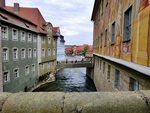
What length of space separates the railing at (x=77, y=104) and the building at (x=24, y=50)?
50.2 ft

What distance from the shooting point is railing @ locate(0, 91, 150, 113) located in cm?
168

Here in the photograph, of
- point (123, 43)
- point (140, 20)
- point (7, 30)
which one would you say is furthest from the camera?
point (7, 30)

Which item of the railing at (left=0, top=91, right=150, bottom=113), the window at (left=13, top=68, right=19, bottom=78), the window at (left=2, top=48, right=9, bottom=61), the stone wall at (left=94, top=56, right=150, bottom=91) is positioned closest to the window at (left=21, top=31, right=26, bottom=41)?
the window at (left=13, top=68, right=19, bottom=78)

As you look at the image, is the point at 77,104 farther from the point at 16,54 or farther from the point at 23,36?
the point at 23,36

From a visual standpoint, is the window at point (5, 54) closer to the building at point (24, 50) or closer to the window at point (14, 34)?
the building at point (24, 50)

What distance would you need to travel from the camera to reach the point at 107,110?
1664mm

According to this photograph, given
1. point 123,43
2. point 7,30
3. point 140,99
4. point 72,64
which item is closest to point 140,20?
point 123,43

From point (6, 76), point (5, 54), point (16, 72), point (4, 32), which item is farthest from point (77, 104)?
point (16, 72)

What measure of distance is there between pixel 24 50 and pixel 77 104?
69.1 ft

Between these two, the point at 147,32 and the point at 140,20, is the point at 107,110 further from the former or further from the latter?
the point at 140,20

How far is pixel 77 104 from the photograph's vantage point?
171 cm

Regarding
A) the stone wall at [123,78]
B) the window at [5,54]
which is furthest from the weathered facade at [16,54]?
the stone wall at [123,78]

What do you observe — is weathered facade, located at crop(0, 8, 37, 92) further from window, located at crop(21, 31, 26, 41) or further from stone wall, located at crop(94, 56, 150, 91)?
stone wall, located at crop(94, 56, 150, 91)

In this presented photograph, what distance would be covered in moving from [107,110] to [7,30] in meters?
17.0
